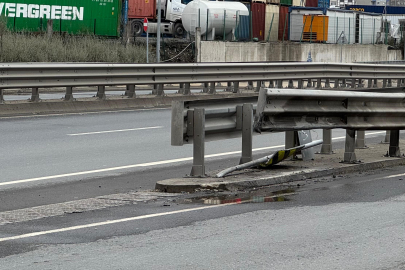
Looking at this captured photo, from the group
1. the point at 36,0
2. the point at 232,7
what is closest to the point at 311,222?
the point at 36,0

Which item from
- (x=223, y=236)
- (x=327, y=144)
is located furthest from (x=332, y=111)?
(x=223, y=236)

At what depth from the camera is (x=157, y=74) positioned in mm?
20656

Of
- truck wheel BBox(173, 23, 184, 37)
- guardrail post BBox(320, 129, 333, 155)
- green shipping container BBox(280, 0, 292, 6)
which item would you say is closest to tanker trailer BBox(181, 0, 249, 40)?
truck wheel BBox(173, 23, 184, 37)

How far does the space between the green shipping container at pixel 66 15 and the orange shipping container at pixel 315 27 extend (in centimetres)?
1394

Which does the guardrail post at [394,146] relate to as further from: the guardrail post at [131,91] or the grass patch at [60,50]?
the grass patch at [60,50]

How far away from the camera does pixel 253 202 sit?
809cm

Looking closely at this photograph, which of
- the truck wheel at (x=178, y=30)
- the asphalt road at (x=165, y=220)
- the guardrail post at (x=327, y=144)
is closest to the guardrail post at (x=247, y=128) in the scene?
the asphalt road at (x=165, y=220)

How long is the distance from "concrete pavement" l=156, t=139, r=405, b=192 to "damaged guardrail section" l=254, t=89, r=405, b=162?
10.5 inches

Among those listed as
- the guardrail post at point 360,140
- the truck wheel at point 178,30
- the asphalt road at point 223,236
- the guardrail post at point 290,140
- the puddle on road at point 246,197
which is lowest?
the puddle on road at point 246,197

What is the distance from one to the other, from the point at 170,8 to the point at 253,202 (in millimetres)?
41497

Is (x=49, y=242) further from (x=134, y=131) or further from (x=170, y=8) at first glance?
(x=170, y=8)

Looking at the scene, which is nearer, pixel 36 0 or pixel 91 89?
pixel 91 89

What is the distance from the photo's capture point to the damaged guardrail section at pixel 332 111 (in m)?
9.27

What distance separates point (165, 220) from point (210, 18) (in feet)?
128
